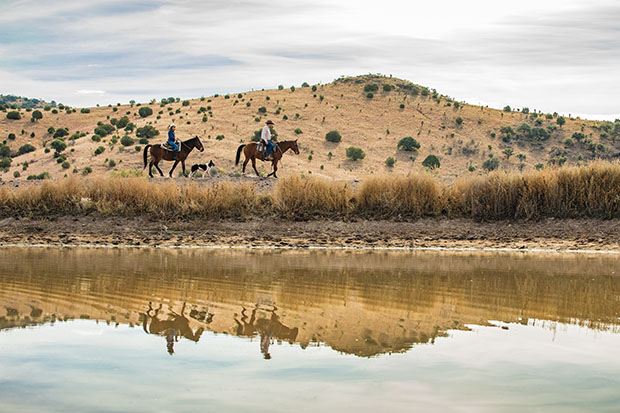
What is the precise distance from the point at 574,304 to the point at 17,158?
75.3 meters

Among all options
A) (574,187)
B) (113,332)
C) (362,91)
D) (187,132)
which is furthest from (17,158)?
(113,332)

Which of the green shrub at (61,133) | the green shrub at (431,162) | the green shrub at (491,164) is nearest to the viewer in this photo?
the green shrub at (431,162)

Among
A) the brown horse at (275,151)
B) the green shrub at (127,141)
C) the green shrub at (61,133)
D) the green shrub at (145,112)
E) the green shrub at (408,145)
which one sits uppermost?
the green shrub at (145,112)

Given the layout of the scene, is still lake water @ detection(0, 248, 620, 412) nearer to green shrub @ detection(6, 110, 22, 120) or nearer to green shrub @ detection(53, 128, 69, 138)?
green shrub @ detection(53, 128, 69, 138)

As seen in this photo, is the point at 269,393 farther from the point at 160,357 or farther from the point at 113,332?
the point at 113,332

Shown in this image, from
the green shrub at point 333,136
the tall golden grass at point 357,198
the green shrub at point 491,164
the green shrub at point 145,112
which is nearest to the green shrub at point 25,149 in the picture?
the green shrub at point 145,112

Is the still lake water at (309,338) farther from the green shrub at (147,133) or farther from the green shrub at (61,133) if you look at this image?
the green shrub at (61,133)

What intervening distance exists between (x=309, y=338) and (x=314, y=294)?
269 centimetres

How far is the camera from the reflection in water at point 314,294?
7.70 m

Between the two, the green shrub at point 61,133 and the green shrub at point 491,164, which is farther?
the green shrub at point 61,133

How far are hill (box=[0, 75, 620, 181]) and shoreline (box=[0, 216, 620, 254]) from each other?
3716 centimetres

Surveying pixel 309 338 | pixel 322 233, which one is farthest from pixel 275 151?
pixel 309 338

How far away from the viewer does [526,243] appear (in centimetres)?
1642

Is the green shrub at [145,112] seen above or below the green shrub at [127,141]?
above
